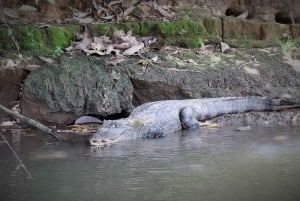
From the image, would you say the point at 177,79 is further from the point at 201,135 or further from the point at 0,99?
the point at 0,99

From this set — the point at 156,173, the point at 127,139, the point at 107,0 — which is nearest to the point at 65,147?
the point at 127,139

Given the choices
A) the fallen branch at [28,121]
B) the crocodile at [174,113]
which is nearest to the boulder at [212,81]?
the crocodile at [174,113]

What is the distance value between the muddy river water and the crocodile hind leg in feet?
2.53

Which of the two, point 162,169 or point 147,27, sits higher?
point 147,27

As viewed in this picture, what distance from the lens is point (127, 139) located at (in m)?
6.01

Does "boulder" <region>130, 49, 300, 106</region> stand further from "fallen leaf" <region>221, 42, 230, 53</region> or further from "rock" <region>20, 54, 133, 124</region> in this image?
"fallen leaf" <region>221, 42, 230, 53</region>

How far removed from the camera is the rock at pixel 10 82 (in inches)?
276

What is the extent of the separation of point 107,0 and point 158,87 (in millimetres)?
2149

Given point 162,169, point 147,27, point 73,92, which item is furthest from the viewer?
point 147,27

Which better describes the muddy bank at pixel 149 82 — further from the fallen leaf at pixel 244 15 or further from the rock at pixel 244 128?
the fallen leaf at pixel 244 15

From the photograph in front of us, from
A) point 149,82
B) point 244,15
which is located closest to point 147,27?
point 149,82

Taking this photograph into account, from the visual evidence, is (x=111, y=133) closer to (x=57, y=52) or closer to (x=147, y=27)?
(x=57, y=52)

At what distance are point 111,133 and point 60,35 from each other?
2.49 metres

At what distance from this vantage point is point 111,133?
582 centimetres
